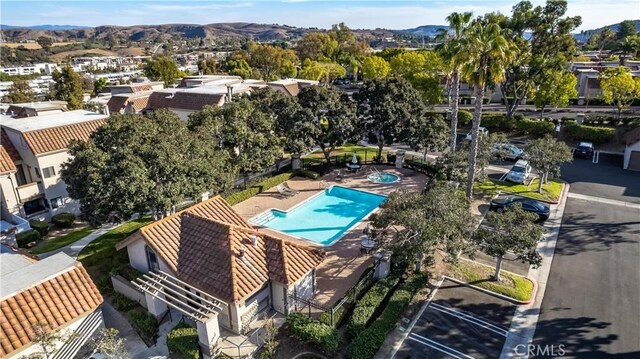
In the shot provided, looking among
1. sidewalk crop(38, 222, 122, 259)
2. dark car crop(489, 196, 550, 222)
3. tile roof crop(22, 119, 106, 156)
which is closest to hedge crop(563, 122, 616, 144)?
dark car crop(489, 196, 550, 222)

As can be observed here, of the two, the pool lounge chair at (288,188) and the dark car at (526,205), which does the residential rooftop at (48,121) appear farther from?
the dark car at (526,205)

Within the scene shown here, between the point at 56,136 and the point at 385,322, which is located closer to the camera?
the point at 385,322

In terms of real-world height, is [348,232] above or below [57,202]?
below

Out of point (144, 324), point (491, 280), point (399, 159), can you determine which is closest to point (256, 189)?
point (399, 159)

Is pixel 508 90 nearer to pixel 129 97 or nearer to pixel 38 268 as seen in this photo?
pixel 129 97

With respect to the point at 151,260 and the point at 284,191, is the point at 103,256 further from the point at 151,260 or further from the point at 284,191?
the point at 284,191
